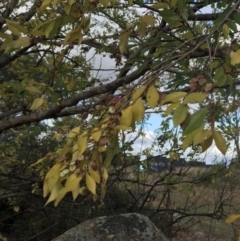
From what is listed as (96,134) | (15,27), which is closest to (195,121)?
(96,134)

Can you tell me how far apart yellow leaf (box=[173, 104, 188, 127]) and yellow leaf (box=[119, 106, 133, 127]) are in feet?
0.45

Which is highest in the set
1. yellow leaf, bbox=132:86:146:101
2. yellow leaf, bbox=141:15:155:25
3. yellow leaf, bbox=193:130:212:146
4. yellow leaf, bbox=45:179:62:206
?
yellow leaf, bbox=141:15:155:25

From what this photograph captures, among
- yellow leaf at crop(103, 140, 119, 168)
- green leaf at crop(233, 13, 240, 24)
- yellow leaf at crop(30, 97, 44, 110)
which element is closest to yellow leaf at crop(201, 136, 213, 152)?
yellow leaf at crop(103, 140, 119, 168)

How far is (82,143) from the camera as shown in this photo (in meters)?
1.50

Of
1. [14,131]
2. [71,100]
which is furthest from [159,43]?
[14,131]

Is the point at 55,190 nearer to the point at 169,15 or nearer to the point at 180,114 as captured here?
the point at 180,114

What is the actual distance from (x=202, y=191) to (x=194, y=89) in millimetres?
6013

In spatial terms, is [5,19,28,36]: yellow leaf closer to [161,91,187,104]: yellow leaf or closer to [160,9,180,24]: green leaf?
[160,9,180,24]: green leaf

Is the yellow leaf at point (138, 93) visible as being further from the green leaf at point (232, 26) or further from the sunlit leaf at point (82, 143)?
the green leaf at point (232, 26)

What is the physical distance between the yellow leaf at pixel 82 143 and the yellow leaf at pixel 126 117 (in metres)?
0.11

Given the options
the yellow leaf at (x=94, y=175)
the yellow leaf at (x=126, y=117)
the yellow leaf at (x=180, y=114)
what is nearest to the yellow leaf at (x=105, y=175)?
the yellow leaf at (x=94, y=175)

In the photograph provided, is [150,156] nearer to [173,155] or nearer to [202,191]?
[173,155]

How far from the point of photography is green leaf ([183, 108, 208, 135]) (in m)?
1.40

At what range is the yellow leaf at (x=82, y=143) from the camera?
1.49 m
